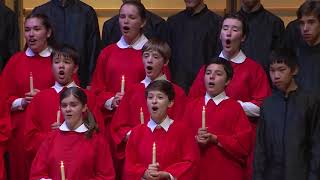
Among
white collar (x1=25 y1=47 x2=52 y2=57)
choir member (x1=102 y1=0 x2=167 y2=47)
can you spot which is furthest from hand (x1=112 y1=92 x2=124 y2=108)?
choir member (x1=102 y1=0 x2=167 y2=47)

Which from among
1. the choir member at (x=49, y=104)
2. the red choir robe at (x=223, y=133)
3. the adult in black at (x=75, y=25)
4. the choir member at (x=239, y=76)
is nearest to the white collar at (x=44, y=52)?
the choir member at (x=49, y=104)

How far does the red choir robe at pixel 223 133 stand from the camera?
4.33m

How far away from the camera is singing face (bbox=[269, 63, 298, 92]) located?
4.12 meters

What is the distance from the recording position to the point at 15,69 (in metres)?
4.81

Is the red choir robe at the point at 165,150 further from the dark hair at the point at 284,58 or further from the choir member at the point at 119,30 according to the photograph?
the choir member at the point at 119,30

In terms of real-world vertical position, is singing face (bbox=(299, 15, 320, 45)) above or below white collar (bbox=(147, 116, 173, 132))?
above

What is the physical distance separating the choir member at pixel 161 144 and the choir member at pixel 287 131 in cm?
43

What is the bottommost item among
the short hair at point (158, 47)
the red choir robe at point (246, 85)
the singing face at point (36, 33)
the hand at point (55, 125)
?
the hand at point (55, 125)

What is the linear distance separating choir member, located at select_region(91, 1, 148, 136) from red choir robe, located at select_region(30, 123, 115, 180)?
0.67m

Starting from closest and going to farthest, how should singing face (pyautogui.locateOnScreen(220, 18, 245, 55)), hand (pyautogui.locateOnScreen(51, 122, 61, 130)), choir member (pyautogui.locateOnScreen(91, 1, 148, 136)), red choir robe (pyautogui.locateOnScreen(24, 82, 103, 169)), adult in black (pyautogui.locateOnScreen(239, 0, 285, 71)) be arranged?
hand (pyautogui.locateOnScreen(51, 122, 61, 130)), red choir robe (pyautogui.locateOnScreen(24, 82, 103, 169)), singing face (pyautogui.locateOnScreen(220, 18, 245, 55)), choir member (pyautogui.locateOnScreen(91, 1, 148, 136)), adult in black (pyautogui.locateOnScreen(239, 0, 285, 71))

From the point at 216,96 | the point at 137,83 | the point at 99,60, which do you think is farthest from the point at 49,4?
the point at 216,96

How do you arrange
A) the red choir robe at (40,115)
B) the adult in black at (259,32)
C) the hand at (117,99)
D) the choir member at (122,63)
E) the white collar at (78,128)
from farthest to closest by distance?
the adult in black at (259,32) < the choir member at (122,63) < the hand at (117,99) < the red choir robe at (40,115) < the white collar at (78,128)

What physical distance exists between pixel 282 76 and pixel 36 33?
1.70 metres

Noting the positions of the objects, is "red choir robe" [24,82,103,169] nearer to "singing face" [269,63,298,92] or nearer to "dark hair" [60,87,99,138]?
"dark hair" [60,87,99,138]
